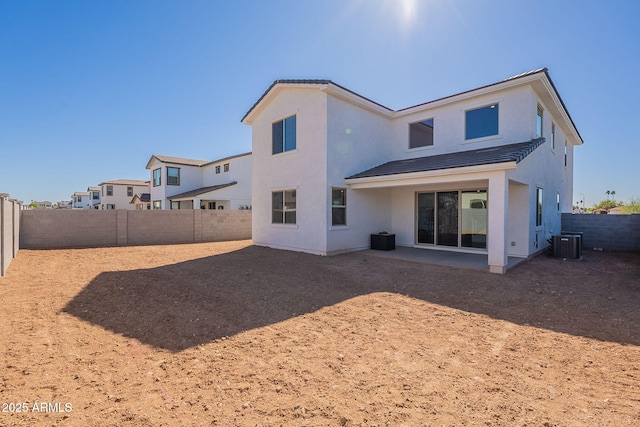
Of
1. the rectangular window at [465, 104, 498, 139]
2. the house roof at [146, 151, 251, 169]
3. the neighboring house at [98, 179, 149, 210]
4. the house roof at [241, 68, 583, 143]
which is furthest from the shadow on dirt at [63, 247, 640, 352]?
the neighboring house at [98, 179, 149, 210]

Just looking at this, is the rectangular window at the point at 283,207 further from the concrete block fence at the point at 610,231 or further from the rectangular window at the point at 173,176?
the rectangular window at the point at 173,176

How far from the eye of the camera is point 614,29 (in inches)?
379

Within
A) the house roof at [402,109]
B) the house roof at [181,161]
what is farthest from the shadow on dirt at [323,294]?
the house roof at [181,161]

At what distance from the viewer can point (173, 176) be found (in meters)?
28.8

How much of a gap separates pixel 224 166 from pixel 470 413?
28106mm

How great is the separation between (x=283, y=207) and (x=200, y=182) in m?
21.2

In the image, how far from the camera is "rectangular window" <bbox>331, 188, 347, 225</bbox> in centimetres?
1120

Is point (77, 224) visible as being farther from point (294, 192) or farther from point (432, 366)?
point (432, 366)

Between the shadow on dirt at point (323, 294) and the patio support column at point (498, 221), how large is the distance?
0.44 meters

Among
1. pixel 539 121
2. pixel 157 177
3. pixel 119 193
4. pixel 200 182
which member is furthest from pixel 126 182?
pixel 539 121

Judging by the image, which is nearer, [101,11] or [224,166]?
[101,11]

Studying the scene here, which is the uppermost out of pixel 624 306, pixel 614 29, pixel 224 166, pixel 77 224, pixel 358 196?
pixel 614 29

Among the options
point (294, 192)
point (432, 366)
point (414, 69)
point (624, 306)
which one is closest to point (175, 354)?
point (432, 366)

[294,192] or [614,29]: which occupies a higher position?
[614,29]
